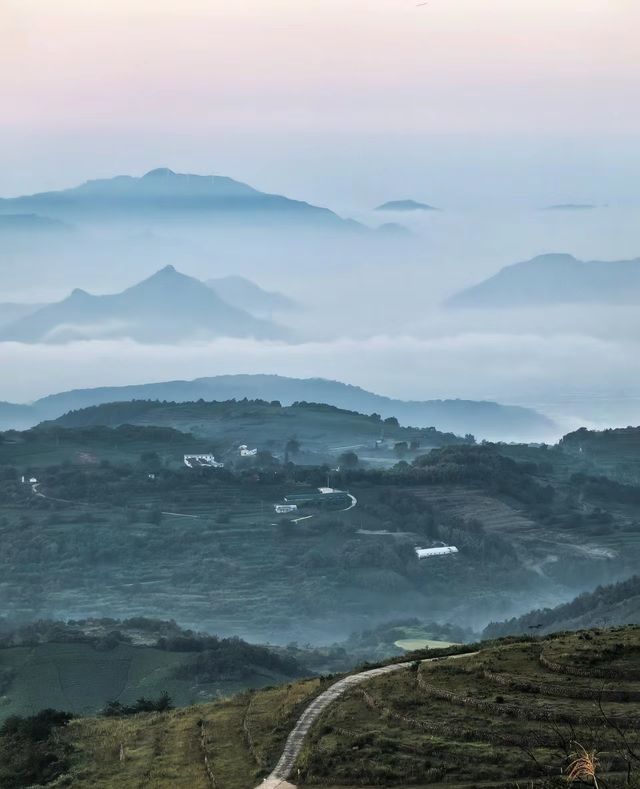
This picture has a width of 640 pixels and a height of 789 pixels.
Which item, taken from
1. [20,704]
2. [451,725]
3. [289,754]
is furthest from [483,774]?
[20,704]

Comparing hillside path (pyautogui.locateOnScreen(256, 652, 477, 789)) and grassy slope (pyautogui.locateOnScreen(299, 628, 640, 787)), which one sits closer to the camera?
grassy slope (pyautogui.locateOnScreen(299, 628, 640, 787))

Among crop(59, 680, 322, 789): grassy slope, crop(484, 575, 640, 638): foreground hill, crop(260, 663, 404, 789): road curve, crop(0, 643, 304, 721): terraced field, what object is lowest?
crop(0, 643, 304, 721): terraced field

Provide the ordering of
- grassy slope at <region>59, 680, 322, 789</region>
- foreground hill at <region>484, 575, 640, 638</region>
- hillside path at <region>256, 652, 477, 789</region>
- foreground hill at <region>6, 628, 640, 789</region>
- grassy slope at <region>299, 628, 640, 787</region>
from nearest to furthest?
grassy slope at <region>299, 628, 640, 787</region>, foreground hill at <region>6, 628, 640, 789</region>, hillside path at <region>256, 652, 477, 789</region>, grassy slope at <region>59, 680, 322, 789</region>, foreground hill at <region>484, 575, 640, 638</region>

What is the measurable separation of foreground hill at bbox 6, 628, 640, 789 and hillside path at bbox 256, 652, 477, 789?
0.13 meters

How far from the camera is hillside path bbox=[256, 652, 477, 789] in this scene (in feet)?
181

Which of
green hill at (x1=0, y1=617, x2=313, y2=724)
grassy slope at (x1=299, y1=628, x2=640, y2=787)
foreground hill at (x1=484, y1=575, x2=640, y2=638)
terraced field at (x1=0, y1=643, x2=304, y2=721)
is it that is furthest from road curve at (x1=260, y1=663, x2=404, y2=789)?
foreground hill at (x1=484, y1=575, x2=640, y2=638)

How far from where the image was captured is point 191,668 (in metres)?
141

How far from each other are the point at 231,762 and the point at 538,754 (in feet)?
39.8

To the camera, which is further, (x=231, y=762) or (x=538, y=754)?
(x=231, y=762)

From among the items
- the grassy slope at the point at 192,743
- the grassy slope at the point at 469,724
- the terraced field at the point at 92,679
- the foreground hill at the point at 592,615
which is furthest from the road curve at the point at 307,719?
the foreground hill at the point at 592,615

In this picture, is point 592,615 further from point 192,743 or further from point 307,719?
point 192,743

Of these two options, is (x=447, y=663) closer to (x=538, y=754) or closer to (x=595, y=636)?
(x=595, y=636)

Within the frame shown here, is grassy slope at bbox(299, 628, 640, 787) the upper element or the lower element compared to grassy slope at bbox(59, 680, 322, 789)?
upper

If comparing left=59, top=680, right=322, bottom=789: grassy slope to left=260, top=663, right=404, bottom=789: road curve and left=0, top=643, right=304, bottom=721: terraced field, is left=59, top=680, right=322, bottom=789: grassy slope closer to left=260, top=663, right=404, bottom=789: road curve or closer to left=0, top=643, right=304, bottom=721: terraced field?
left=260, top=663, right=404, bottom=789: road curve
